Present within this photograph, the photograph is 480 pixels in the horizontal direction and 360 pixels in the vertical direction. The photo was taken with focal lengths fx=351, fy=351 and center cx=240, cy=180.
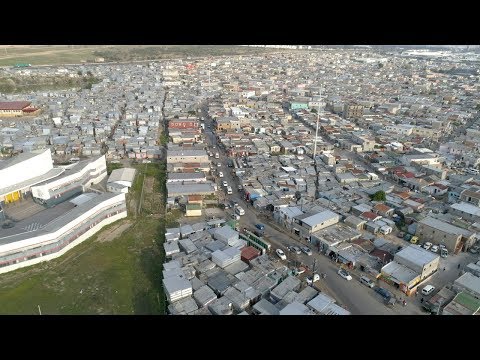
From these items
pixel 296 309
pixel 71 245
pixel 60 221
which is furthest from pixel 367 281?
pixel 60 221

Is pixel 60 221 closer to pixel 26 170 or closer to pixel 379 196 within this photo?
pixel 26 170

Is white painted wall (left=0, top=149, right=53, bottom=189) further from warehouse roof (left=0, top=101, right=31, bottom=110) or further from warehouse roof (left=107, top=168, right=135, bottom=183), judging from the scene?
warehouse roof (left=0, top=101, right=31, bottom=110)

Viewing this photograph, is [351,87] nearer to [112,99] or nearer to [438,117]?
[438,117]

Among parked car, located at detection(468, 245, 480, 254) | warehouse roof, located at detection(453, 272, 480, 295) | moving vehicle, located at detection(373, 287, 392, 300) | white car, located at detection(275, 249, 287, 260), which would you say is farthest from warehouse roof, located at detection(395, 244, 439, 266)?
white car, located at detection(275, 249, 287, 260)

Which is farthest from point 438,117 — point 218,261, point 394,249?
point 218,261

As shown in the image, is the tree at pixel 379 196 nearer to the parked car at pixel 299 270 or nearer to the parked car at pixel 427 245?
the parked car at pixel 427 245

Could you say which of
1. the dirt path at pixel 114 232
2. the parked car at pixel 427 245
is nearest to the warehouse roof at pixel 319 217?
the parked car at pixel 427 245

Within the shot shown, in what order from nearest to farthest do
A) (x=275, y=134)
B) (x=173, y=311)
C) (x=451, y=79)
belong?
1. (x=173, y=311)
2. (x=275, y=134)
3. (x=451, y=79)
